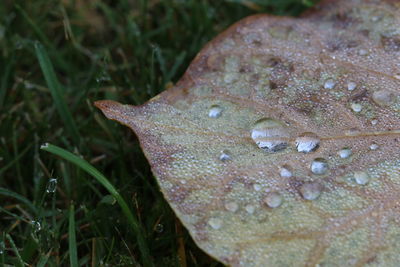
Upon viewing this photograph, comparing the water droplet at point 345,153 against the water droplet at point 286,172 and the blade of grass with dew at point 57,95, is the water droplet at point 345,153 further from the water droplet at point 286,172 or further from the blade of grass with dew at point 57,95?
the blade of grass with dew at point 57,95

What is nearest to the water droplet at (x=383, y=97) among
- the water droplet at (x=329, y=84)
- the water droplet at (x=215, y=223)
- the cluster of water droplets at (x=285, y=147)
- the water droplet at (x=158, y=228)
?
the cluster of water droplets at (x=285, y=147)

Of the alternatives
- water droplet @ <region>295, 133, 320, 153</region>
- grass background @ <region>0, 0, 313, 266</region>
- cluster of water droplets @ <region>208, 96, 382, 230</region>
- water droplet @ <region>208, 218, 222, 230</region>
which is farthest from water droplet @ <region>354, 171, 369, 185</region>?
grass background @ <region>0, 0, 313, 266</region>

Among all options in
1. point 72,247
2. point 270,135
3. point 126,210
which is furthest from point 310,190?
point 72,247

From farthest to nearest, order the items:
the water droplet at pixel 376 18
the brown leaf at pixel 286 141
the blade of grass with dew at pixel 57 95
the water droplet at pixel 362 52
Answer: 1. the blade of grass with dew at pixel 57 95
2. the water droplet at pixel 376 18
3. the water droplet at pixel 362 52
4. the brown leaf at pixel 286 141

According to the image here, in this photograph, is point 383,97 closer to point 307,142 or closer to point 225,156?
point 307,142

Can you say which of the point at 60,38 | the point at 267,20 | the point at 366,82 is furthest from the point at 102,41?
the point at 366,82

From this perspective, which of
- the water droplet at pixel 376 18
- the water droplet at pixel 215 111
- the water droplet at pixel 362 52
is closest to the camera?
the water droplet at pixel 215 111
